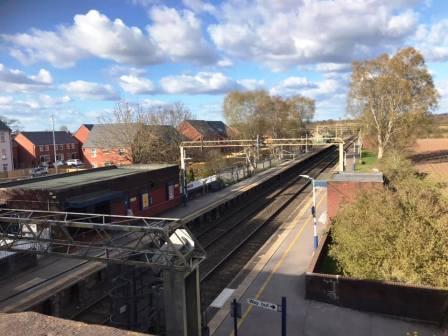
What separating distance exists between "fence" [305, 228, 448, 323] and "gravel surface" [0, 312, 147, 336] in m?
9.46

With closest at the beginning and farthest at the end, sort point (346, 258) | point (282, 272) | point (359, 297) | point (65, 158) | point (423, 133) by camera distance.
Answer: point (359, 297) < point (346, 258) < point (282, 272) < point (423, 133) < point (65, 158)

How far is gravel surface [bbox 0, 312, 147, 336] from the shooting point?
5078 millimetres

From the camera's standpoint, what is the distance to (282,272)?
627 inches

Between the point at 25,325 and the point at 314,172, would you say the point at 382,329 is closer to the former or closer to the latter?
the point at 25,325

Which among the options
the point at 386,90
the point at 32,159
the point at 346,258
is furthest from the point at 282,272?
the point at 32,159

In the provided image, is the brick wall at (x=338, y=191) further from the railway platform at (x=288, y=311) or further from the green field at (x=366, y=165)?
the green field at (x=366, y=165)

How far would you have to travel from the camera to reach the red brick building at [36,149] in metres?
65.4

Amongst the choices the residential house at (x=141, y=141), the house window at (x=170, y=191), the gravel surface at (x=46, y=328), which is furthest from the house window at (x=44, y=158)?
the gravel surface at (x=46, y=328)

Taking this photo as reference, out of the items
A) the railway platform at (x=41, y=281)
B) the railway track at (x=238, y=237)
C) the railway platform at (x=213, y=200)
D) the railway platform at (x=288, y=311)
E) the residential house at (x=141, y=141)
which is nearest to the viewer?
the railway platform at (x=288, y=311)

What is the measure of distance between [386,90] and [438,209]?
38823 millimetres

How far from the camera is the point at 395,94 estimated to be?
47719 mm

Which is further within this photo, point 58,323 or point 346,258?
point 346,258

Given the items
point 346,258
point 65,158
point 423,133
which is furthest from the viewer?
point 65,158

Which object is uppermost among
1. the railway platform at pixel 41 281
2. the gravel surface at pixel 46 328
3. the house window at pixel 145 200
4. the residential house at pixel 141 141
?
the residential house at pixel 141 141
